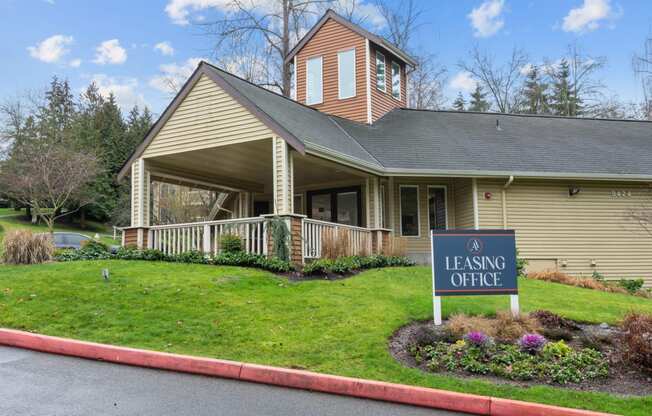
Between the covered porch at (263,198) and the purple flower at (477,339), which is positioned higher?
the covered porch at (263,198)

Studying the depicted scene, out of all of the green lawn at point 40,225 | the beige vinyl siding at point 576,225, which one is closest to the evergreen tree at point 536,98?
the beige vinyl siding at point 576,225

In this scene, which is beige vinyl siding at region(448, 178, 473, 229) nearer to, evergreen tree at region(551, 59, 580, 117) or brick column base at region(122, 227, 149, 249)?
brick column base at region(122, 227, 149, 249)

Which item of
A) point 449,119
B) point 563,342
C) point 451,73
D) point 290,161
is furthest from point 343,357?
point 451,73

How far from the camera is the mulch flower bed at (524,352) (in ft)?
17.7

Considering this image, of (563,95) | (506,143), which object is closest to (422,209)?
(506,143)

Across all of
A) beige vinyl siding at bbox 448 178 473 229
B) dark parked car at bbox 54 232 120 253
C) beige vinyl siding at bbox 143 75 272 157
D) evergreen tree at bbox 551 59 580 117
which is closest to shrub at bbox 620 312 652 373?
beige vinyl siding at bbox 143 75 272 157

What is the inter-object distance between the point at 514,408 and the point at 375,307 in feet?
10.1

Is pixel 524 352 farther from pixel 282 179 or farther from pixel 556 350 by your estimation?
pixel 282 179

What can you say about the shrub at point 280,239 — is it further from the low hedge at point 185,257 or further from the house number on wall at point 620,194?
the house number on wall at point 620,194

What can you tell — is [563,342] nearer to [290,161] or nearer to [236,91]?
[290,161]

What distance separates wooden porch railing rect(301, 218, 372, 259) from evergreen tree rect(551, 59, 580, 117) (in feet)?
89.7

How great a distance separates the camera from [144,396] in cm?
484

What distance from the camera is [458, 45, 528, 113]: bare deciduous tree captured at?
32.3 meters

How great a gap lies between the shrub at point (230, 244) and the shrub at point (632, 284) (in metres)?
9.67
